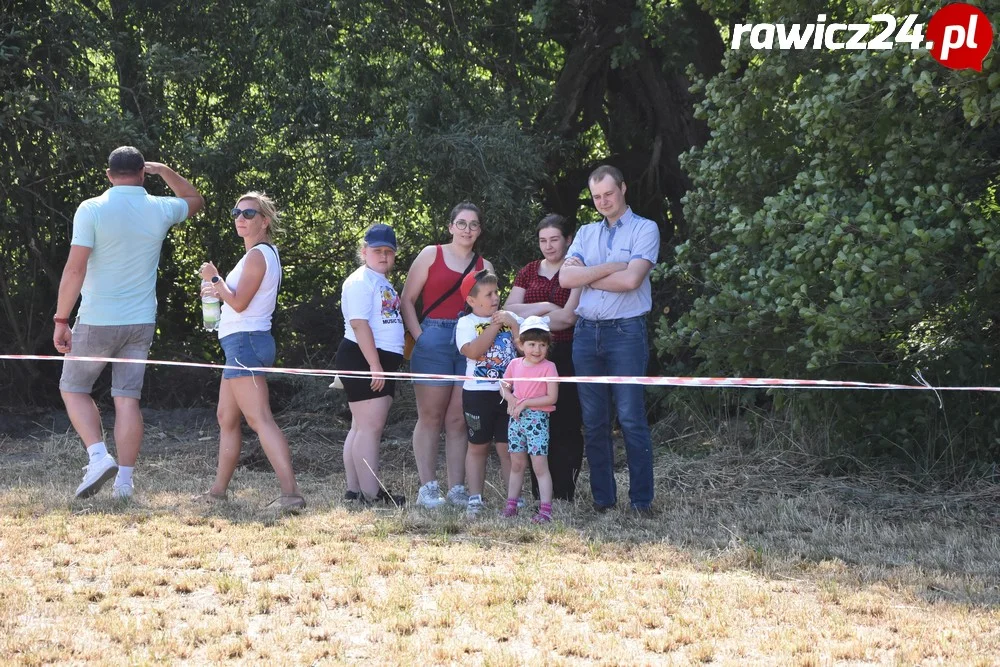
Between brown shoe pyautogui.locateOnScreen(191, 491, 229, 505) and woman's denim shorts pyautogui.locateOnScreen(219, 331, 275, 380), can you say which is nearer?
woman's denim shorts pyautogui.locateOnScreen(219, 331, 275, 380)

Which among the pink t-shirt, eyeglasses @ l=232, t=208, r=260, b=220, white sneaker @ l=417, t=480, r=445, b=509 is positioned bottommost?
white sneaker @ l=417, t=480, r=445, b=509

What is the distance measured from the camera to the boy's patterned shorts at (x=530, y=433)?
6156mm

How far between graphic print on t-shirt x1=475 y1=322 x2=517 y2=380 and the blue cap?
720 millimetres

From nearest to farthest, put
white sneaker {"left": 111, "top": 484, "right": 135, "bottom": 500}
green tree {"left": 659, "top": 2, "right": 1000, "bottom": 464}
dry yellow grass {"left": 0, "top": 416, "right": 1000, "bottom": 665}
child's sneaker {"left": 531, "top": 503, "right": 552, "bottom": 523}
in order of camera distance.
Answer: dry yellow grass {"left": 0, "top": 416, "right": 1000, "bottom": 665}, child's sneaker {"left": 531, "top": 503, "right": 552, "bottom": 523}, green tree {"left": 659, "top": 2, "right": 1000, "bottom": 464}, white sneaker {"left": 111, "top": 484, "right": 135, "bottom": 500}

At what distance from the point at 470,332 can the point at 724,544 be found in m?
1.76

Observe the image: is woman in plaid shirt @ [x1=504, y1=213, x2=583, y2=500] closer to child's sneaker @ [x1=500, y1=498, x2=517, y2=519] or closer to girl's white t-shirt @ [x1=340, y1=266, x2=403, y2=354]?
child's sneaker @ [x1=500, y1=498, x2=517, y2=519]

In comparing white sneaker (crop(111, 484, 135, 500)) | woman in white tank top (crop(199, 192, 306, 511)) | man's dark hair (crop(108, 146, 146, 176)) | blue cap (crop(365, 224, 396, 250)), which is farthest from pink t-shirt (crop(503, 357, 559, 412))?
man's dark hair (crop(108, 146, 146, 176))

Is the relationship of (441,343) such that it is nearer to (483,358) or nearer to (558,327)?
(483,358)

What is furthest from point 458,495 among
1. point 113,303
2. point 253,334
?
point 113,303

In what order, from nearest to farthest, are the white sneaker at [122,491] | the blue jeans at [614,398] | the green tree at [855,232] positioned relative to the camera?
1. the green tree at [855,232]
2. the blue jeans at [614,398]
3. the white sneaker at [122,491]

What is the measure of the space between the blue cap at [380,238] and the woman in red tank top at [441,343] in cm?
19

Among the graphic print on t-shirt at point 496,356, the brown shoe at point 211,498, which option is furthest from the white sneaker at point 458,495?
the brown shoe at point 211,498

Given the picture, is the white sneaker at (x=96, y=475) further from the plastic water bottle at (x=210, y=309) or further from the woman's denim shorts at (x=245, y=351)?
the plastic water bottle at (x=210, y=309)

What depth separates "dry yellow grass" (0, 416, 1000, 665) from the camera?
3.92 meters
